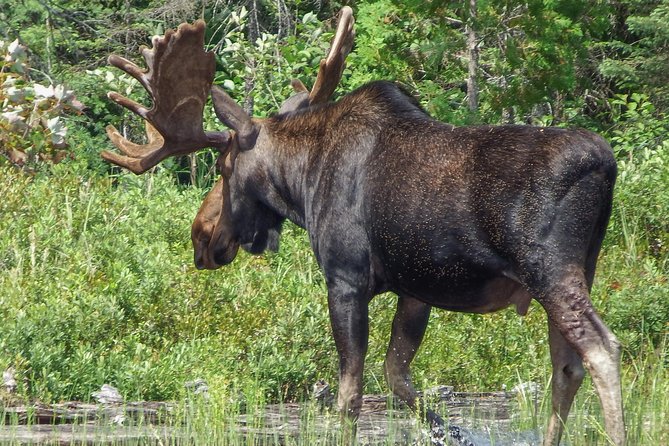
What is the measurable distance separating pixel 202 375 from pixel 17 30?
9.03 metres

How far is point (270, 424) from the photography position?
6859mm

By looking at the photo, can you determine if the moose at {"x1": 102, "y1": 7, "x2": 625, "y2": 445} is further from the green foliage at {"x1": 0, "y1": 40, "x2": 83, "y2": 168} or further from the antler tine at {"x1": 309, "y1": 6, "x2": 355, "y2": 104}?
the green foliage at {"x1": 0, "y1": 40, "x2": 83, "y2": 168}

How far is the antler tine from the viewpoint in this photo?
7738 millimetres

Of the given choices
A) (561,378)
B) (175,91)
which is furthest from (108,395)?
(561,378)

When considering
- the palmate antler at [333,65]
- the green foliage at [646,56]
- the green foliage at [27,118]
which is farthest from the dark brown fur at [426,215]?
the green foliage at [646,56]

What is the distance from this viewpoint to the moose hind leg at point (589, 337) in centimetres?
562

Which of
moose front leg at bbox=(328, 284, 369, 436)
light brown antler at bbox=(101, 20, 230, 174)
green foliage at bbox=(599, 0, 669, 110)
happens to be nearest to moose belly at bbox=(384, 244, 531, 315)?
moose front leg at bbox=(328, 284, 369, 436)

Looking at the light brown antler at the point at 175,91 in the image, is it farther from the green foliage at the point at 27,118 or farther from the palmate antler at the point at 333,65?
the green foliage at the point at 27,118

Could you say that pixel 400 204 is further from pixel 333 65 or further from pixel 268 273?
pixel 268 273

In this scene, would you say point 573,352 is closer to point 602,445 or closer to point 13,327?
point 602,445

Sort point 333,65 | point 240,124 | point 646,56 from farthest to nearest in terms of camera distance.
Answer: point 646,56 → point 333,65 → point 240,124

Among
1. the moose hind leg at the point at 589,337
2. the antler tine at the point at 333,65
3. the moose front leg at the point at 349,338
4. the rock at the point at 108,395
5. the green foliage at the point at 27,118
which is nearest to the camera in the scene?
the moose hind leg at the point at 589,337

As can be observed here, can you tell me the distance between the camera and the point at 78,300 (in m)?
8.39

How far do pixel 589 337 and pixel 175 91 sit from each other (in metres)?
3.01
